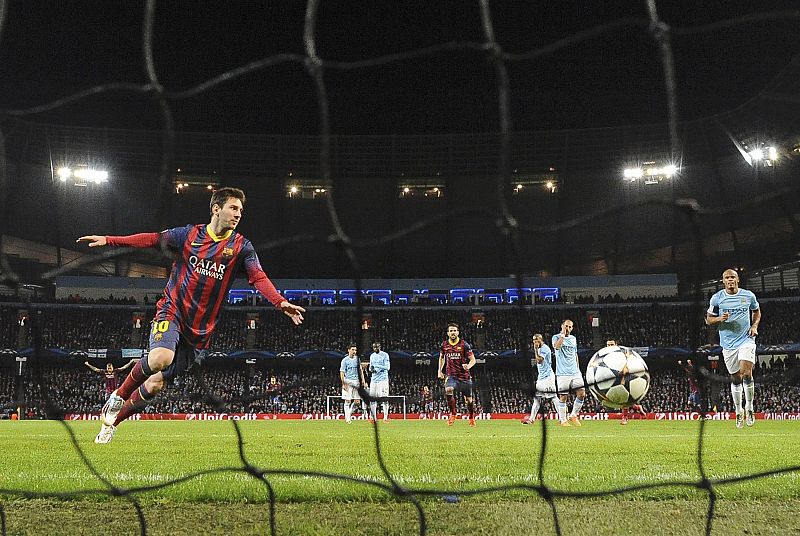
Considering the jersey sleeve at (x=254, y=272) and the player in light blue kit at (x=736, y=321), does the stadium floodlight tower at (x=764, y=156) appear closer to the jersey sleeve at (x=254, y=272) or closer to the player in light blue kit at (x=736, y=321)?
the player in light blue kit at (x=736, y=321)

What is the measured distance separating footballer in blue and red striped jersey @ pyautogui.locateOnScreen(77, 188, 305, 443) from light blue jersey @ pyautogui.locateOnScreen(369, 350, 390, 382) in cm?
1137

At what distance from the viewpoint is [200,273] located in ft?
19.9

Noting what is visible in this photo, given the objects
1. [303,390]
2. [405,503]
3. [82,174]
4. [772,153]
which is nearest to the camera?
[405,503]

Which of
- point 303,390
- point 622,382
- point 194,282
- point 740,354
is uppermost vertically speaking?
point 194,282

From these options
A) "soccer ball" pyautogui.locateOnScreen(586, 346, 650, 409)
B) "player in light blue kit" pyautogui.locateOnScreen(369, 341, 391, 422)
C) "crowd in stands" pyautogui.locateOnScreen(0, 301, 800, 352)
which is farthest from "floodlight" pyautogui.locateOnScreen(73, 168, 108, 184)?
"soccer ball" pyautogui.locateOnScreen(586, 346, 650, 409)

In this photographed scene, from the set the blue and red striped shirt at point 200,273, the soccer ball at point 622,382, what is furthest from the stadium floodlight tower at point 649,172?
the blue and red striped shirt at point 200,273

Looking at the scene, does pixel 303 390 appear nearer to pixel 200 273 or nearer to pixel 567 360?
pixel 567 360

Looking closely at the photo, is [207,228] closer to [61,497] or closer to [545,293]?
[61,497]

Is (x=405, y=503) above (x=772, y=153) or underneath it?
underneath

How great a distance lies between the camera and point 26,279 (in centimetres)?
3384

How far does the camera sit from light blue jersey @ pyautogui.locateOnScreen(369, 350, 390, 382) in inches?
692

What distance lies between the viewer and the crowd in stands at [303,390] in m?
30.0

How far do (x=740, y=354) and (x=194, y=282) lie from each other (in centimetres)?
854

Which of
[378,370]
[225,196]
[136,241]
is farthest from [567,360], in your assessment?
[136,241]
